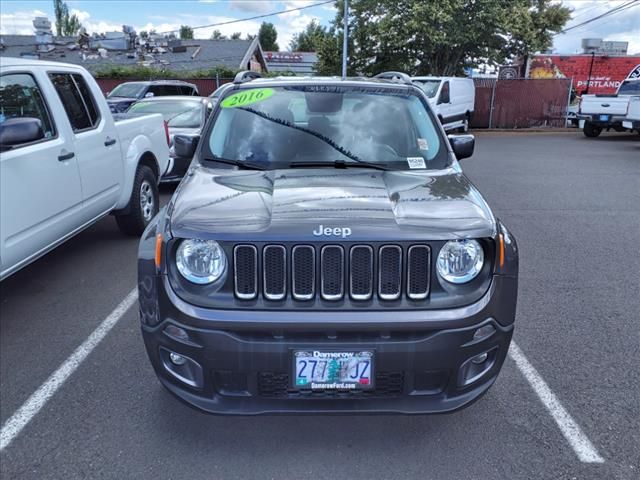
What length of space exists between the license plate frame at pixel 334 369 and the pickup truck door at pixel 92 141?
3.35 metres

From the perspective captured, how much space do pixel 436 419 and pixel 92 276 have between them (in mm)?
3625

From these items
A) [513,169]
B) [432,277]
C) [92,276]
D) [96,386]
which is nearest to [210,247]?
[432,277]

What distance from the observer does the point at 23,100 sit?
14.1ft

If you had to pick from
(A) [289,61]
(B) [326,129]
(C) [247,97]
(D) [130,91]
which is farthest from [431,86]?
(A) [289,61]

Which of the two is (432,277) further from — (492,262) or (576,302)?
(576,302)

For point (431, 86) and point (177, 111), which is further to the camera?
point (431, 86)

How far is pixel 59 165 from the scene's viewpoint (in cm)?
447

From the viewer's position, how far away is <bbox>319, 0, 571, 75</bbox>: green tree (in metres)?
21.9

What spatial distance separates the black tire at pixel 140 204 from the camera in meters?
6.16

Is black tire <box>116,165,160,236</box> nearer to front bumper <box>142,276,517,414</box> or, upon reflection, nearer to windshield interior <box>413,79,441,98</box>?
front bumper <box>142,276,517,414</box>

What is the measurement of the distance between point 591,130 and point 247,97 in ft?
59.5

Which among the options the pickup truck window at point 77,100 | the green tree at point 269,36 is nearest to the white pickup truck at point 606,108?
the pickup truck window at point 77,100

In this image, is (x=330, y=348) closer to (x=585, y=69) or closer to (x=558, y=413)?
(x=558, y=413)

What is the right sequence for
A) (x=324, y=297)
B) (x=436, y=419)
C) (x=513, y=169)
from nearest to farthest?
(x=324, y=297), (x=436, y=419), (x=513, y=169)
